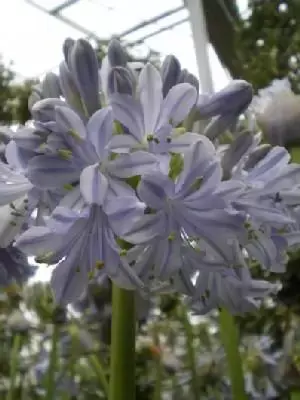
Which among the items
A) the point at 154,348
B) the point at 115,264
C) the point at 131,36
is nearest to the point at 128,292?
the point at 115,264

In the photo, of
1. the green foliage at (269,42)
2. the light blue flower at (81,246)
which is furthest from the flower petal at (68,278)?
the green foliage at (269,42)

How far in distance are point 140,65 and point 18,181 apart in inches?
3.0

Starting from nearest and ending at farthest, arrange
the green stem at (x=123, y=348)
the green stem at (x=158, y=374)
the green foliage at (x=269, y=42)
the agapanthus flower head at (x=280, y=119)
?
the green stem at (x=123, y=348) < the agapanthus flower head at (x=280, y=119) < the green stem at (x=158, y=374) < the green foliage at (x=269, y=42)

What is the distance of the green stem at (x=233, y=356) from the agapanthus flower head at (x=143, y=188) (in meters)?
0.10

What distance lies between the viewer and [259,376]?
0.68 meters

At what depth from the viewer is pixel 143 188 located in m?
0.26

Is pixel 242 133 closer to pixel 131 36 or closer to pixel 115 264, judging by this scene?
pixel 115 264

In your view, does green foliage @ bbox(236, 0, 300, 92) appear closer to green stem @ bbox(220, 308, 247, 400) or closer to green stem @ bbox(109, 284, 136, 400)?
green stem @ bbox(220, 308, 247, 400)

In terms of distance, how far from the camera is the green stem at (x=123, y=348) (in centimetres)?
26

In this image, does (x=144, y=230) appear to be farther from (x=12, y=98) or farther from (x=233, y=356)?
(x=12, y=98)

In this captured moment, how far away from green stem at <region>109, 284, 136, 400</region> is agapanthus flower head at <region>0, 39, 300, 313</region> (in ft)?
0.04

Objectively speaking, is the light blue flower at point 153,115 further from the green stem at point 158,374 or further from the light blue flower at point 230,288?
the green stem at point 158,374

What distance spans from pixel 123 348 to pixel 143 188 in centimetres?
6

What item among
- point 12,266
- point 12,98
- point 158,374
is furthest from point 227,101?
point 12,98
